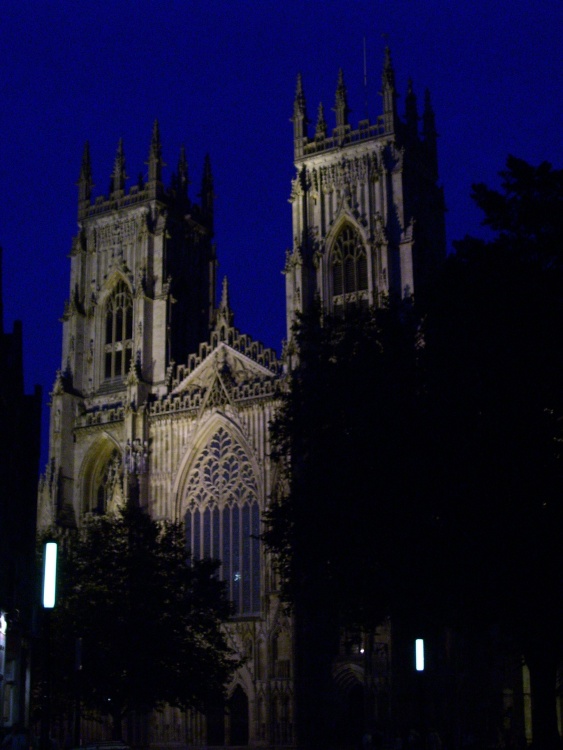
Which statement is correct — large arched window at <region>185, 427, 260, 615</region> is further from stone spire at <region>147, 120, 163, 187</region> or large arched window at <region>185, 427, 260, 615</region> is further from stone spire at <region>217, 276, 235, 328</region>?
stone spire at <region>147, 120, 163, 187</region>

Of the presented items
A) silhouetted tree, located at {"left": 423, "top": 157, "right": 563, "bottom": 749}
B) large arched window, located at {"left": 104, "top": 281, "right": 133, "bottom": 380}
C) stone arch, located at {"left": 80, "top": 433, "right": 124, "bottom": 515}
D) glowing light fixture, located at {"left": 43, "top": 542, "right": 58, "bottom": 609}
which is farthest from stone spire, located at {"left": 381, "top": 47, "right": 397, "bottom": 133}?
glowing light fixture, located at {"left": 43, "top": 542, "right": 58, "bottom": 609}

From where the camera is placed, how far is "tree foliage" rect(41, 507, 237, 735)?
3747cm

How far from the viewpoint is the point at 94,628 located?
38062 millimetres

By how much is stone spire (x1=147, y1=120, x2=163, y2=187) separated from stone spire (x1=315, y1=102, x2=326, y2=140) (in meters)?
9.65

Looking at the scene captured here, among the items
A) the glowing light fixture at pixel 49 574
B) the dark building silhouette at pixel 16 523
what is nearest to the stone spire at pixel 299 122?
the dark building silhouette at pixel 16 523

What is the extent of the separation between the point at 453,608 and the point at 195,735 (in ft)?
89.8

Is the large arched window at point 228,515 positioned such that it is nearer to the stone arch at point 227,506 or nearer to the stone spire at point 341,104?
the stone arch at point 227,506

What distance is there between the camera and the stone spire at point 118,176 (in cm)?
6512

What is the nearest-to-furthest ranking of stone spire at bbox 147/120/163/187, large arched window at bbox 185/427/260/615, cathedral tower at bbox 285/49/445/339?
1. large arched window at bbox 185/427/260/615
2. cathedral tower at bbox 285/49/445/339
3. stone spire at bbox 147/120/163/187

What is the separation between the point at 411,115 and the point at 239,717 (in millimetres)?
31316

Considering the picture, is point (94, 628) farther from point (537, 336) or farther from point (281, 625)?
point (537, 336)

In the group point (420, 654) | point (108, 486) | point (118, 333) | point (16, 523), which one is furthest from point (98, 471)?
point (420, 654)

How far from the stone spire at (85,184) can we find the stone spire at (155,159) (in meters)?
4.57

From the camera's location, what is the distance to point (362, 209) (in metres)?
56.7
